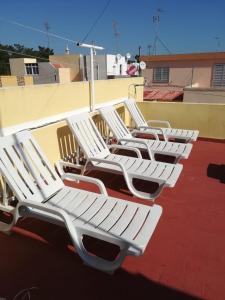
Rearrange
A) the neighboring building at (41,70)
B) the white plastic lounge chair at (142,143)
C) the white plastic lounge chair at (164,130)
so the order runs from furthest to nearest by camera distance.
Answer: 1. the neighboring building at (41,70)
2. the white plastic lounge chair at (164,130)
3. the white plastic lounge chair at (142,143)

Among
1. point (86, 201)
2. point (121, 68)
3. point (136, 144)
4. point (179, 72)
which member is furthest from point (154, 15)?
point (86, 201)

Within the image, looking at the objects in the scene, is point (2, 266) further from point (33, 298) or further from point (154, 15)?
point (154, 15)

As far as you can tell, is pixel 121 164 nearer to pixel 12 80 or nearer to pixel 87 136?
pixel 87 136

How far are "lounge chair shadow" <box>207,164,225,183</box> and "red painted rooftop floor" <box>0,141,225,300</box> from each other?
96cm

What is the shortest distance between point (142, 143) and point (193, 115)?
2309 millimetres

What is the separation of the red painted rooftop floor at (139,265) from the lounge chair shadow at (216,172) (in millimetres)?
957

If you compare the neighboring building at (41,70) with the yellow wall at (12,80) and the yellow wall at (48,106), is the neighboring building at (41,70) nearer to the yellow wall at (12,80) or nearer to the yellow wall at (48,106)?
the yellow wall at (12,80)

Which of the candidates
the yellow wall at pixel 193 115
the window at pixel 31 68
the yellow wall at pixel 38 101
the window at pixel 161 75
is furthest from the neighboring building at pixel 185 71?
the window at pixel 31 68

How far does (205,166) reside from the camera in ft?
15.2

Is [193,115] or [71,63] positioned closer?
[193,115]

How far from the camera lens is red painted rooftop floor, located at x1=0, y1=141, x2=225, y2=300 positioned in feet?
7.00

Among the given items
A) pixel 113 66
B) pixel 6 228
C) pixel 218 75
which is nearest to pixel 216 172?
pixel 6 228

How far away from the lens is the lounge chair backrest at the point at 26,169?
2.76 meters

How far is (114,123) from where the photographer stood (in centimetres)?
509
